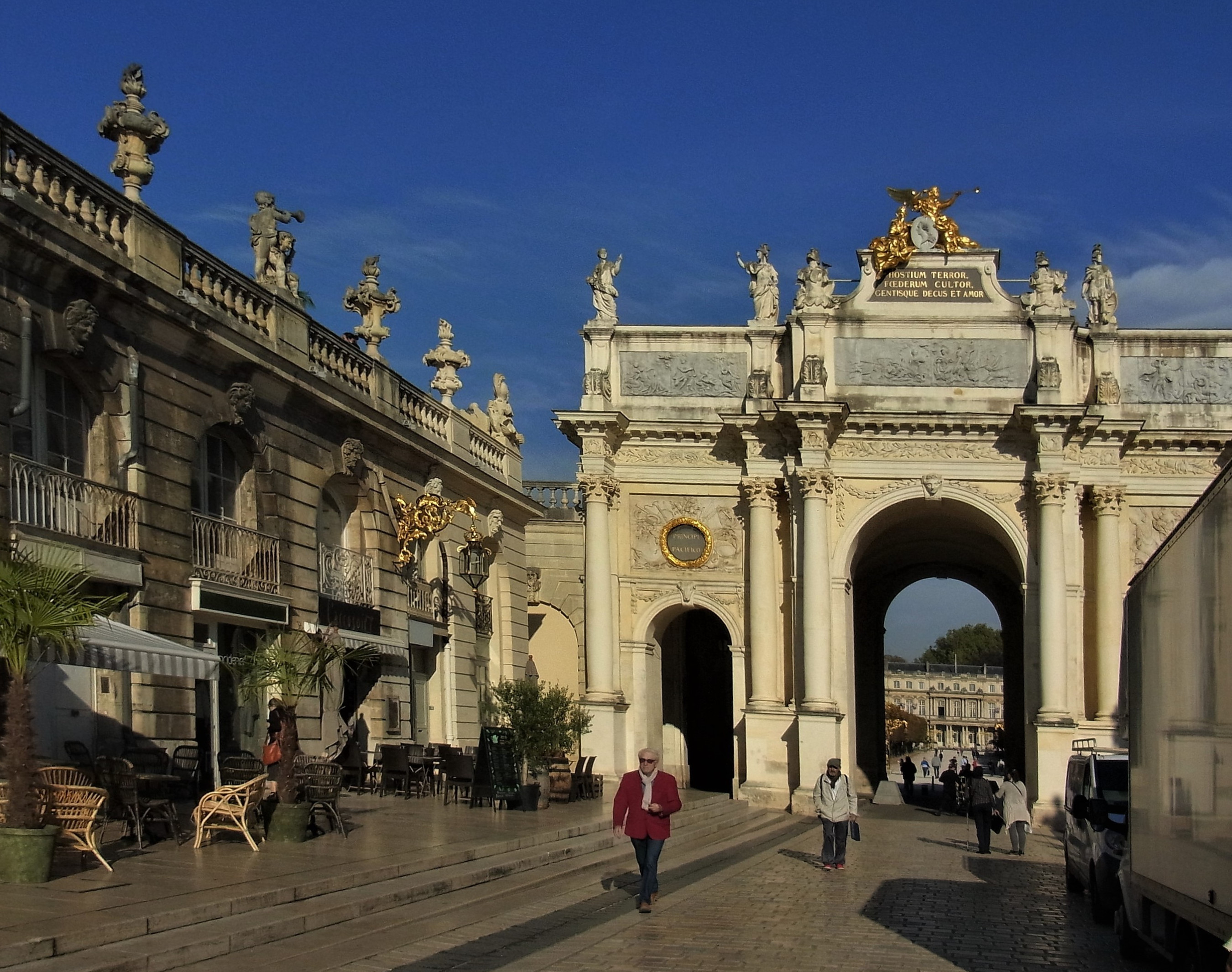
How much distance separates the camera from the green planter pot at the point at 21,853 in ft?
39.3

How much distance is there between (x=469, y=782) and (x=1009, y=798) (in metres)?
8.40

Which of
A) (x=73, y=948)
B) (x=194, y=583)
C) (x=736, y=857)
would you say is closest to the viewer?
(x=73, y=948)

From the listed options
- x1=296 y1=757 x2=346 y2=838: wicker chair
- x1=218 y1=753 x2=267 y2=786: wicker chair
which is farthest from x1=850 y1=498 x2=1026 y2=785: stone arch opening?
x1=218 y1=753 x2=267 y2=786: wicker chair

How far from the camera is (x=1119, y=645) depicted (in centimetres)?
3600

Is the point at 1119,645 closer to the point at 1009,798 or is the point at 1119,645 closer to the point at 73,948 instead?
the point at 1009,798

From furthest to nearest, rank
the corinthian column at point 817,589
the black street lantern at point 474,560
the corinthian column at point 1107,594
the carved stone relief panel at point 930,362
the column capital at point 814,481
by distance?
the carved stone relief panel at point 930,362 < the column capital at point 814,481 < the corinthian column at point 1107,594 < the corinthian column at point 817,589 < the black street lantern at point 474,560

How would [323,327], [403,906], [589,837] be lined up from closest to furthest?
1. [403,906]
2. [589,837]
3. [323,327]

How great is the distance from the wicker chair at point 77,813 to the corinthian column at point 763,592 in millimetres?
24714

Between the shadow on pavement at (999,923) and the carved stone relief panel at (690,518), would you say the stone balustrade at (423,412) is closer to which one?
the carved stone relief panel at (690,518)

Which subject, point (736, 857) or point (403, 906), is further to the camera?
point (736, 857)

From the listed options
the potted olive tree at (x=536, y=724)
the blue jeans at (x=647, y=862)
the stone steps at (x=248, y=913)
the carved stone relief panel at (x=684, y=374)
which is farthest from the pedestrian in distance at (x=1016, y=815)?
the carved stone relief panel at (x=684, y=374)

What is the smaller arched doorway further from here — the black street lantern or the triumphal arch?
the black street lantern

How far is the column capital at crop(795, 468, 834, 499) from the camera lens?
117 feet

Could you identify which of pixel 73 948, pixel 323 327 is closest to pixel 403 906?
pixel 73 948
